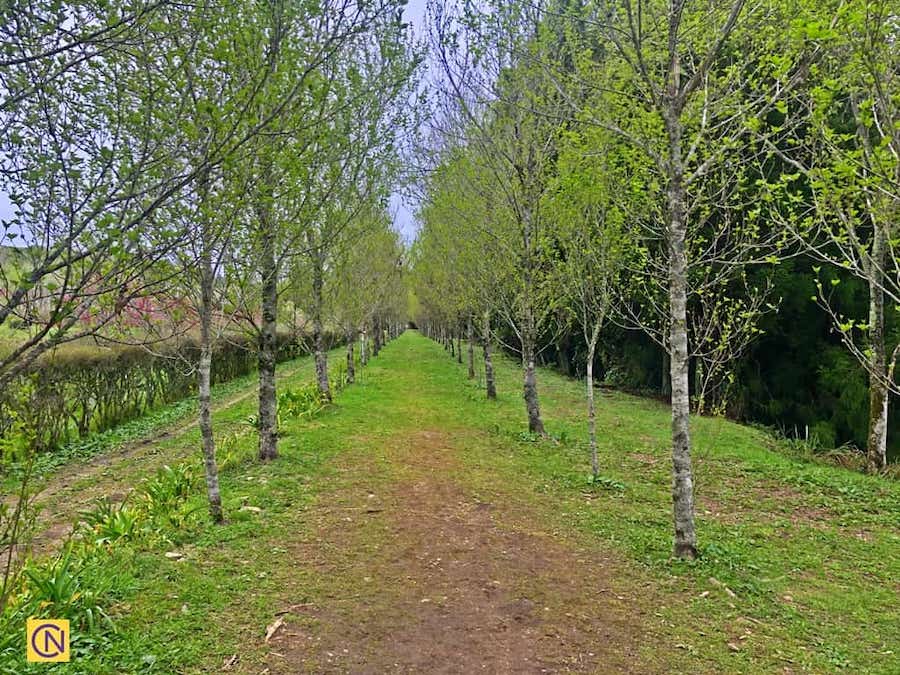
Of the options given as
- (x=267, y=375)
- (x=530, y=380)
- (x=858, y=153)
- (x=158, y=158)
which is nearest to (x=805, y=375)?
(x=530, y=380)

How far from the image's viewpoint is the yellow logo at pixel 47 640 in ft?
10.6

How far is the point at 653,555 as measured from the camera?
532cm

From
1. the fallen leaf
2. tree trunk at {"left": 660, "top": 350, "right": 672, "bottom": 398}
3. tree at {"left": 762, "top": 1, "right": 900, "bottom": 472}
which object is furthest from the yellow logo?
tree trunk at {"left": 660, "top": 350, "right": 672, "bottom": 398}

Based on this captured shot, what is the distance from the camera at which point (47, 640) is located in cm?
332

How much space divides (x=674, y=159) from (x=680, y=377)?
203cm

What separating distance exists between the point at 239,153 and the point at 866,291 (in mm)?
12589

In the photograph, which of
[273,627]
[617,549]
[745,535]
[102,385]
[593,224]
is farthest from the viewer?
[102,385]

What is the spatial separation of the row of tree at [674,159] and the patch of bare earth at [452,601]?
1.45m

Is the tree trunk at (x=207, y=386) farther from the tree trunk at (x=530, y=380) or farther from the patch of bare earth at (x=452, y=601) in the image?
the tree trunk at (x=530, y=380)

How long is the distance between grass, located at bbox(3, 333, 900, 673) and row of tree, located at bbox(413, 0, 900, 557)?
30.5 inches

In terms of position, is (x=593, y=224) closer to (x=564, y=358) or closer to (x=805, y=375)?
(x=805, y=375)

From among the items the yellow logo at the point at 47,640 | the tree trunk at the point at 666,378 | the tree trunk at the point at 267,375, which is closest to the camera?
the yellow logo at the point at 47,640

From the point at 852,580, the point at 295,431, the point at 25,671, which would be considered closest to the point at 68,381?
the point at 295,431

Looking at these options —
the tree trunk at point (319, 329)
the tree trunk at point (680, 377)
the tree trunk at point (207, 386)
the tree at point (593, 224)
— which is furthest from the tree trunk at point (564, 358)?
the tree trunk at point (207, 386)
